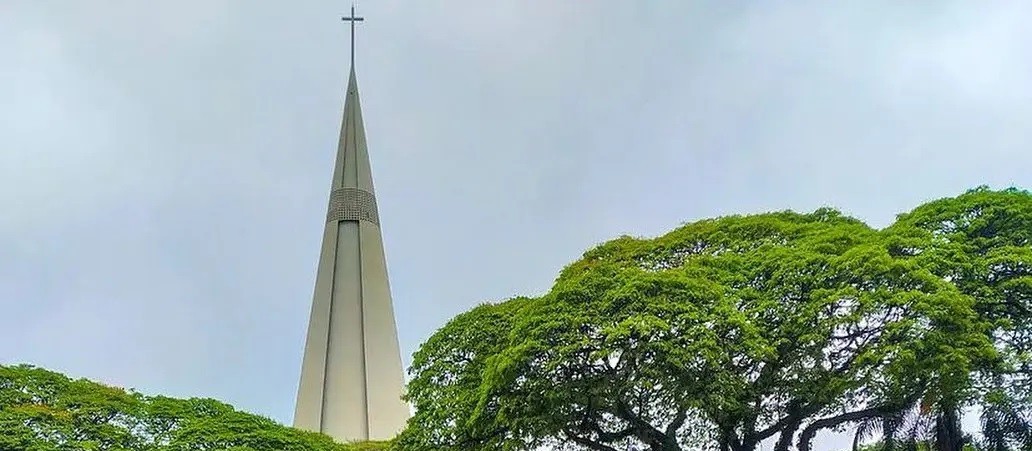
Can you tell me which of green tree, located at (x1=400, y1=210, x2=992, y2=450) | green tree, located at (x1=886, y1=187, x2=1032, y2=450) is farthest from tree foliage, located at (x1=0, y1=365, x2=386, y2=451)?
green tree, located at (x1=886, y1=187, x2=1032, y2=450)

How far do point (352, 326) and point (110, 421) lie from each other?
18662 millimetres

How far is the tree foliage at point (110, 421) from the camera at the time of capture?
60.5 ft

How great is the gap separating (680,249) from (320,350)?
843 inches

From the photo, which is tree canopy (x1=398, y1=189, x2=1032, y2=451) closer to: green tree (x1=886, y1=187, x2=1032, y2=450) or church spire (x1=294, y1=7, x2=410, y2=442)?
green tree (x1=886, y1=187, x2=1032, y2=450)

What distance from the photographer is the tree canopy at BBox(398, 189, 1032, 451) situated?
14.5 metres

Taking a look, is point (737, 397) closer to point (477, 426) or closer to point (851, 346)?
point (851, 346)

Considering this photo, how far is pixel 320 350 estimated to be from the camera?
37.7 m

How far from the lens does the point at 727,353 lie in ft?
48.6

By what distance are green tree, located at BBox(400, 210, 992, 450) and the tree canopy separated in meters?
0.03

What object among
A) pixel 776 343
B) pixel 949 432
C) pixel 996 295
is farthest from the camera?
pixel 949 432

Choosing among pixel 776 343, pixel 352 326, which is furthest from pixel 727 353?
pixel 352 326

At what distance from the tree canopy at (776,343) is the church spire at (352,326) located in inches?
782

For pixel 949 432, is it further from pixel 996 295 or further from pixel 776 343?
pixel 776 343

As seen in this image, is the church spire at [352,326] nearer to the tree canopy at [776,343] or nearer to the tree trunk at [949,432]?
the tree canopy at [776,343]
